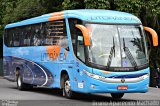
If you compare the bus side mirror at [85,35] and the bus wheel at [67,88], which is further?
the bus wheel at [67,88]

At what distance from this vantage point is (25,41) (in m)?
23.0

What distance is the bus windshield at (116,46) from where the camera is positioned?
1606 centimetres

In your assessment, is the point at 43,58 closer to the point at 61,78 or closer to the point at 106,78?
the point at 61,78

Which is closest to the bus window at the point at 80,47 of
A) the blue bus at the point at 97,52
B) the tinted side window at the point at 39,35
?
the blue bus at the point at 97,52

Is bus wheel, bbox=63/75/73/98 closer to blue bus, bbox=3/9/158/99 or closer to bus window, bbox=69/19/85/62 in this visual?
blue bus, bbox=3/9/158/99

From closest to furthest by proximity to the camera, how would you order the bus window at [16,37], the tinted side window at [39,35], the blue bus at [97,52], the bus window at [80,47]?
1. the blue bus at [97,52]
2. the bus window at [80,47]
3. the tinted side window at [39,35]
4. the bus window at [16,37]

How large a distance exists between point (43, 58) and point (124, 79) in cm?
556

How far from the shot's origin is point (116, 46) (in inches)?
641

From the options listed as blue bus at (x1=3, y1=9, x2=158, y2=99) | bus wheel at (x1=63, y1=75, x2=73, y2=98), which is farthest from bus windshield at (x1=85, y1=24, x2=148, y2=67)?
bus wheel at (x1=63, y1=75, x2=73, y2=98)

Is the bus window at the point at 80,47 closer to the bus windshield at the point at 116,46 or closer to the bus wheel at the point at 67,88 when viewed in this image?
the bus windshield at the point at 116,46

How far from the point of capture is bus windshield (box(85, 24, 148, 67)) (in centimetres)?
1606

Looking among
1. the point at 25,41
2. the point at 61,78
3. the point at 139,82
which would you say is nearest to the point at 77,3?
the point at 25,41

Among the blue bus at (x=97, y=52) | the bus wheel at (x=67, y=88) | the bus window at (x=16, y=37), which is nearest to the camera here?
the blue bus at (x=97, y=52)

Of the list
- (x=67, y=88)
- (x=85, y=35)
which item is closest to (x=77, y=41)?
(x=85, y=35)
